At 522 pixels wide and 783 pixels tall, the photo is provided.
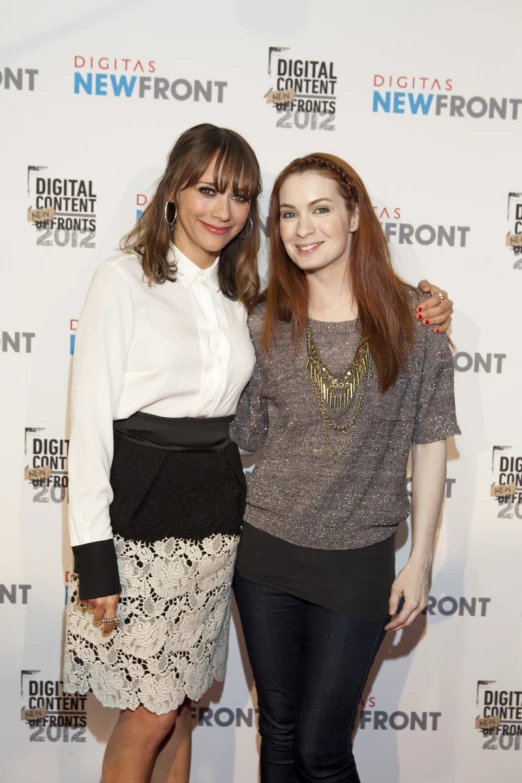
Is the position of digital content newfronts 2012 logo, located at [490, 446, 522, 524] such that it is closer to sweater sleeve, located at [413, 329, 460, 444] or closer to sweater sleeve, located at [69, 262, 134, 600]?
sweater sleeve, located at [413, 329, 460, 444]

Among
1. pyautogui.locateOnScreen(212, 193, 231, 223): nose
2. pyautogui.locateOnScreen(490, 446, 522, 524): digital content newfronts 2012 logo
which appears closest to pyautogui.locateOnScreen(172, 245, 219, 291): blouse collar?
pyautogui.locateOnScreen(212, 193, 231, 223): nose

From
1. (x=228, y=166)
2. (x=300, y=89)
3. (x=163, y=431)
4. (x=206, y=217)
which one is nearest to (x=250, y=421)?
(x=163, y=431)

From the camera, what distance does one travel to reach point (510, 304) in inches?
90.3

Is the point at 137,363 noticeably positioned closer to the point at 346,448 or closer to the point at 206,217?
the point at 206,217

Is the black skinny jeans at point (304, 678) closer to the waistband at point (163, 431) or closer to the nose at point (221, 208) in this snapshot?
the waistband at point (163, 431)

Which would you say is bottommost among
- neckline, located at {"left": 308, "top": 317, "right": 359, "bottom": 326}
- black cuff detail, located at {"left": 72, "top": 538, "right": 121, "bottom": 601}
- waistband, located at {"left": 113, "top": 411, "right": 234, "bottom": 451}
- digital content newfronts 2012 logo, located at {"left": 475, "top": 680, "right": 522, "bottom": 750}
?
digital content newfronts 2012 logo, located at {"left": 475, "top": 680, "right": 522, "bottom": 750}

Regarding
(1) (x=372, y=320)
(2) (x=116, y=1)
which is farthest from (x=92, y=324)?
(2) (x=116, y=1)

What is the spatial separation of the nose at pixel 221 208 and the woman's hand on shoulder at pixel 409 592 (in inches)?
38.5

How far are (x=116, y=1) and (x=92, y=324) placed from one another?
1.16 meters

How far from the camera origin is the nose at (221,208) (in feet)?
5.64

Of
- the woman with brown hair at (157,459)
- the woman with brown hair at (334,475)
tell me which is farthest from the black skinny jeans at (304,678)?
the woman with brown hair at (157,459)

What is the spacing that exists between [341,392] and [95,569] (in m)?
0.71

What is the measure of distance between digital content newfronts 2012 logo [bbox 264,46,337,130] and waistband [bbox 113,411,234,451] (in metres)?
1.06

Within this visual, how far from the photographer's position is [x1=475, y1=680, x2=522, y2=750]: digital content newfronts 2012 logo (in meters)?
2.43
